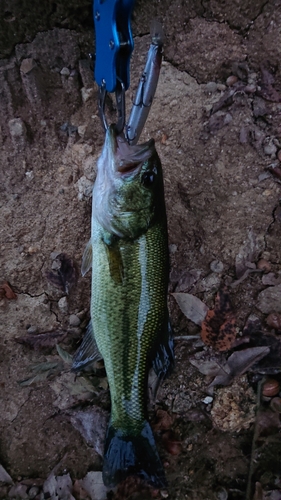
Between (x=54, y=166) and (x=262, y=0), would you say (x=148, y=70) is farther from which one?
(x=262, y=0)

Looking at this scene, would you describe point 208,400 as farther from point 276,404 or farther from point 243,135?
point 243,135

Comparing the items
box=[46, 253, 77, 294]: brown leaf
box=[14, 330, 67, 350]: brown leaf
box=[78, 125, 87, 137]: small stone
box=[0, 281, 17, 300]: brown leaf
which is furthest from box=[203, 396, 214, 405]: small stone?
box=[78, 125, 87, 137]: small stone

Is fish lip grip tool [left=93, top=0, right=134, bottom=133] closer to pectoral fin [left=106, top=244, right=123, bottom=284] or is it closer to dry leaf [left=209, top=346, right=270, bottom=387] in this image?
pectoral fin [left=106, top=244, right=123, bottom=284]

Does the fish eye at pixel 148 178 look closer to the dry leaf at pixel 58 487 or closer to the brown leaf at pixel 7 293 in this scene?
the brown leaf at pixel 7 293

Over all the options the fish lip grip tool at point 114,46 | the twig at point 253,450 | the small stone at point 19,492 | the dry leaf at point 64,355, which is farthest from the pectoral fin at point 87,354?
the fish lip grip tool at point 114,46

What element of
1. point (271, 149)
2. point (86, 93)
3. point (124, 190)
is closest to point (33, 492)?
point (124, 190)
